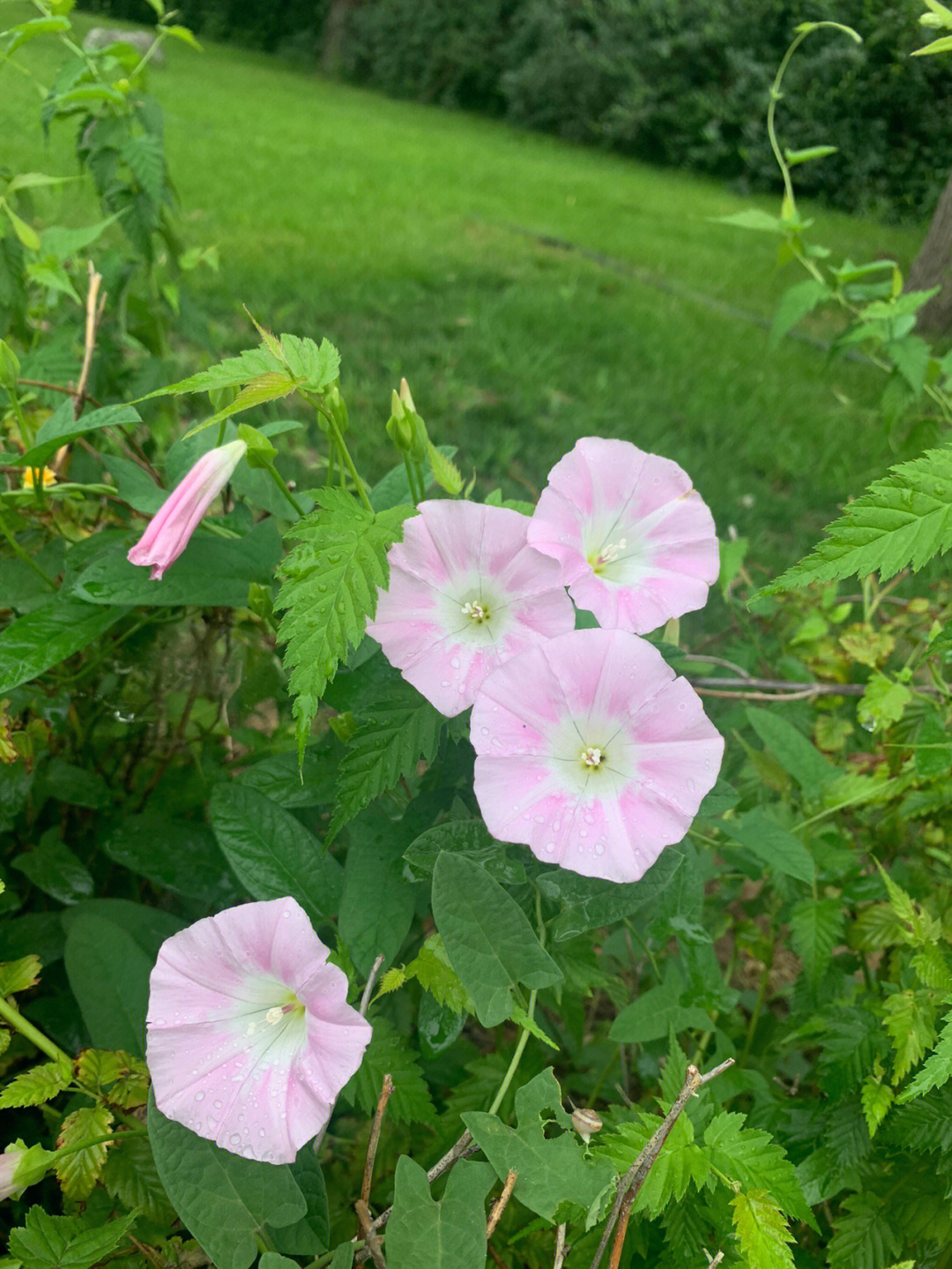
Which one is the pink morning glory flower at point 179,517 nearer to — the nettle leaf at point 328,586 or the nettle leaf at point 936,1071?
the nettle leaf at point 328,586

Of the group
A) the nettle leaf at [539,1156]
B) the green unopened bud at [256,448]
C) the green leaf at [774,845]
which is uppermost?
the green unopened bud at [256,448]

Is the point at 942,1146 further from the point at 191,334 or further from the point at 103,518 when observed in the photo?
the point at 191,334

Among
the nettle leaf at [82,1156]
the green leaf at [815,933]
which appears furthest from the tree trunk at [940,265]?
the nettle leaf at [82,1156]

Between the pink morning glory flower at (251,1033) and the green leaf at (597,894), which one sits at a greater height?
the green leaf at (597,894)

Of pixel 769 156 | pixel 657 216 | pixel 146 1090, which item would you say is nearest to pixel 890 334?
pixel 146 1090

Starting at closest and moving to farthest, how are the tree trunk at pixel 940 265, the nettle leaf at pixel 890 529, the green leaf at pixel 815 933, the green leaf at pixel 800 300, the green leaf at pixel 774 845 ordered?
the nettle leaf at pixel 890 529
the green leaf at pixel 774 845
the green leaf at pixel 815 933
the green leaf at pixel 800 300
the tree trunk at pixel 940 265

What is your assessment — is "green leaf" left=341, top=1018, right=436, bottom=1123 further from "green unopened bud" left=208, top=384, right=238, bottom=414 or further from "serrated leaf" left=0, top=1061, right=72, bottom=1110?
"green unopened bud" left=208, top=384, right=238, bottom=414

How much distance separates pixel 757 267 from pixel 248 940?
6.19 meters

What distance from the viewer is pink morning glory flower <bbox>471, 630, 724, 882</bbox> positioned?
2.18 feet

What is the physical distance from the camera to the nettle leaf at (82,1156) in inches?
29.9

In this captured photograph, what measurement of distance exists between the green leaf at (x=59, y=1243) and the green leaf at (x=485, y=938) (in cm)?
29

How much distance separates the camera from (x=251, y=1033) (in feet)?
2.36

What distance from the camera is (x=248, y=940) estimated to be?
700mm

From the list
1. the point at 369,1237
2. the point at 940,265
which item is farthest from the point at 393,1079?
the point at 940,265
